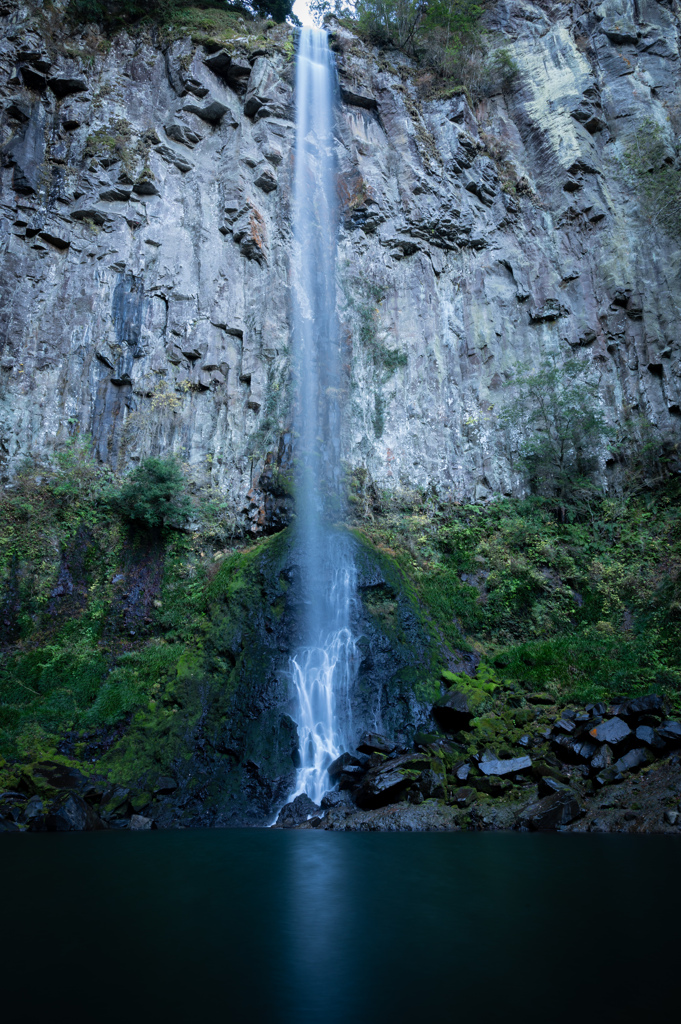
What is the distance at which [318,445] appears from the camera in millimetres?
16547

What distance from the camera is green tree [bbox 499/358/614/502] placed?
53.2ft

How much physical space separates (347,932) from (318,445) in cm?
1323

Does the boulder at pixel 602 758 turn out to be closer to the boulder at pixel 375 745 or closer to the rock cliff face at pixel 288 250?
the boulder at pixel 375 745

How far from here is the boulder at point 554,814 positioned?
313 inches

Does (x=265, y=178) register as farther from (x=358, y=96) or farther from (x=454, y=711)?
(x=454, y=711)

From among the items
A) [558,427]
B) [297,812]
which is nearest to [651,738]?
[297,812]

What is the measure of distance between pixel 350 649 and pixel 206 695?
299cm

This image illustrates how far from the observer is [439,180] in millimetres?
20422

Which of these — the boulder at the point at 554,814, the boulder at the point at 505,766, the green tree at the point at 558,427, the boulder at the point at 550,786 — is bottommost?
the boulder at the point at 554,814

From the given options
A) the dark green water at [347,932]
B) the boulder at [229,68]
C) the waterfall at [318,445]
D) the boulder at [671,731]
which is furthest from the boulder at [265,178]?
the dark green water at [347,932]

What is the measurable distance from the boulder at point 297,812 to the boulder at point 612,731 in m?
4.62

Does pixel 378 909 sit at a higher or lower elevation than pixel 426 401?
lower

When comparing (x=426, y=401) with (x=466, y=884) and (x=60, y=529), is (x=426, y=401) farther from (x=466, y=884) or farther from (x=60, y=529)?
(x=466, y=884)

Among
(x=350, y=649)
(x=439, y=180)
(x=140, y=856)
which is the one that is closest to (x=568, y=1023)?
(x=140, y=856)
